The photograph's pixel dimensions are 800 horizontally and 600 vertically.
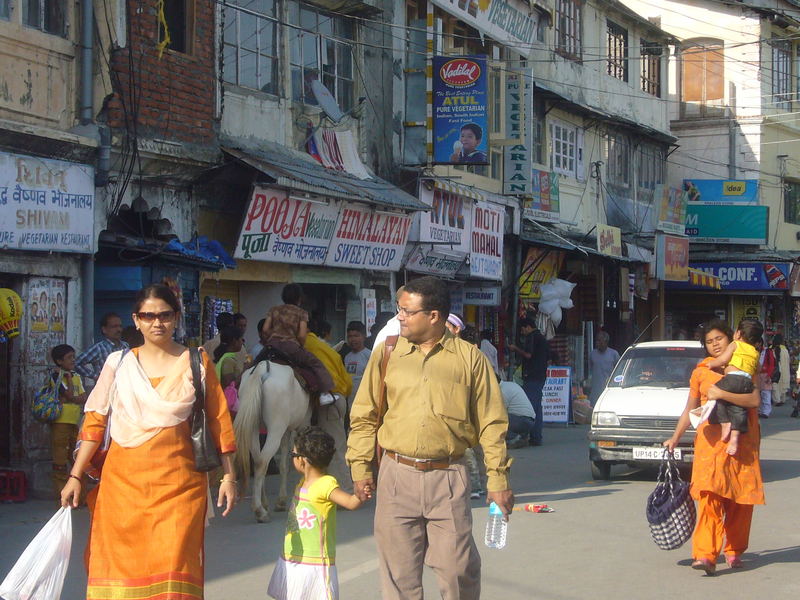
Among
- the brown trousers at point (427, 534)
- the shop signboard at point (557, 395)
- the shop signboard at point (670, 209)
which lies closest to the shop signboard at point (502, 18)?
the shop signboard at point (557, 395)

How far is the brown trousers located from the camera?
5680 mm

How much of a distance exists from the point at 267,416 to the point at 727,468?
158 inches

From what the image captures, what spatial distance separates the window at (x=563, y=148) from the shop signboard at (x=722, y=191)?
26.4 ft

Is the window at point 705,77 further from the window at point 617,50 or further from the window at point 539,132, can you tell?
the window at point 539,132

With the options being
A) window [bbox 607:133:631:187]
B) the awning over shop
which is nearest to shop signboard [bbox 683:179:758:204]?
the awning over shop

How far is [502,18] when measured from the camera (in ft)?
72.4

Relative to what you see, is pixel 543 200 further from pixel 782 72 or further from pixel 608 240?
pixel 782 72

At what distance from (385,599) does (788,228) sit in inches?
1396

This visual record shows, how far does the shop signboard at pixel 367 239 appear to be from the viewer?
17375 millimetres

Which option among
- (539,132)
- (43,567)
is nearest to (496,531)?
(43,567)

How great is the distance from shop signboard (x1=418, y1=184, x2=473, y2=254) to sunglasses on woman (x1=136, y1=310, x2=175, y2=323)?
13730mm

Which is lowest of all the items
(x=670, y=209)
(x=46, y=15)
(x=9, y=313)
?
(x=9, y=313)

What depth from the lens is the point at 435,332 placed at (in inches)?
231

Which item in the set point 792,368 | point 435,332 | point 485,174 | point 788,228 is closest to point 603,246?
point 485,174
